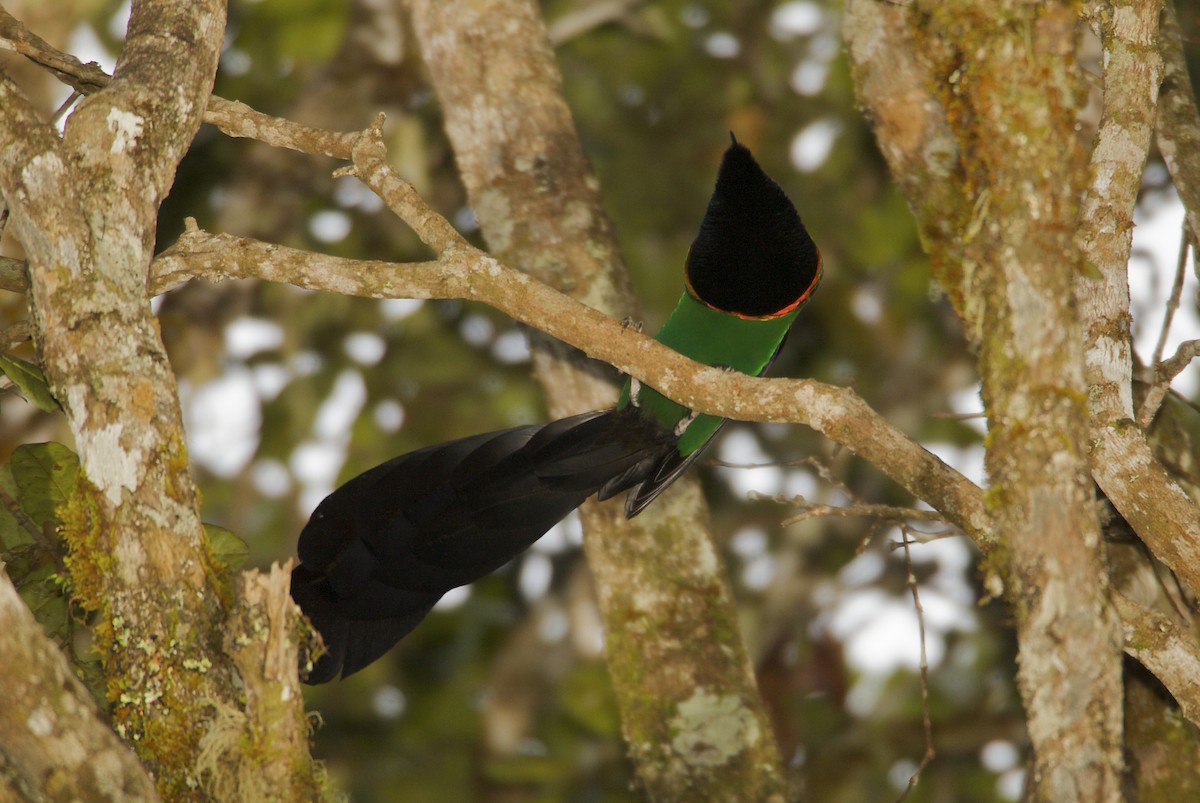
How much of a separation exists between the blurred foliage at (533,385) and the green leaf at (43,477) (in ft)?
7.57

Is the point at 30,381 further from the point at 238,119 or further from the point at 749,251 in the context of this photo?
the point at 749,251

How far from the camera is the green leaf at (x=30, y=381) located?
2.08 meters

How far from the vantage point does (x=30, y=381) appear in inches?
82.7

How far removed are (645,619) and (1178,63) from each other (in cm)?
202

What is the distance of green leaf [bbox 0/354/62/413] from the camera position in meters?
2.08

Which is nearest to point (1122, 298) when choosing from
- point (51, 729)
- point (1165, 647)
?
point (1165, 647)

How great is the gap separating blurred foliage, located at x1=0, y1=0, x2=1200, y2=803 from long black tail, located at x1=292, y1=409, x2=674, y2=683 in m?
1.63

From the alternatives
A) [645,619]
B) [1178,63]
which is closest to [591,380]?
[645,619]

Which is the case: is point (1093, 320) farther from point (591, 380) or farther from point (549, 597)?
point (549, 597)

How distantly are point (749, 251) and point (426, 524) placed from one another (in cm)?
118

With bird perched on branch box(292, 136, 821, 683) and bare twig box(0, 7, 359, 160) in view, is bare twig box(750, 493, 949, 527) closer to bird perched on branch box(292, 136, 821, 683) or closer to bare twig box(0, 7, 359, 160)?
bird perched on branch box(292, 136, 821, 683)

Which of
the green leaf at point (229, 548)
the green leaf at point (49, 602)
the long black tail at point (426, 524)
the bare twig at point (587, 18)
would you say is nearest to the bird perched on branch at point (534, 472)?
the long black tail at point (426, 524)

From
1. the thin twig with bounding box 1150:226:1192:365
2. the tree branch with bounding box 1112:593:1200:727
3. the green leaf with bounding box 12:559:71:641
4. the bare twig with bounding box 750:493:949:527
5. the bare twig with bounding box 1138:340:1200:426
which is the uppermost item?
the thin twig with bounding box 1150:226:1192:365

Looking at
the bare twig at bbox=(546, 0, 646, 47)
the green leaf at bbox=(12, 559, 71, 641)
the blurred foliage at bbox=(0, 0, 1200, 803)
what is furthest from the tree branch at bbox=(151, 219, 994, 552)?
the bare twig at bbox=(546, 0, 646, 47)
